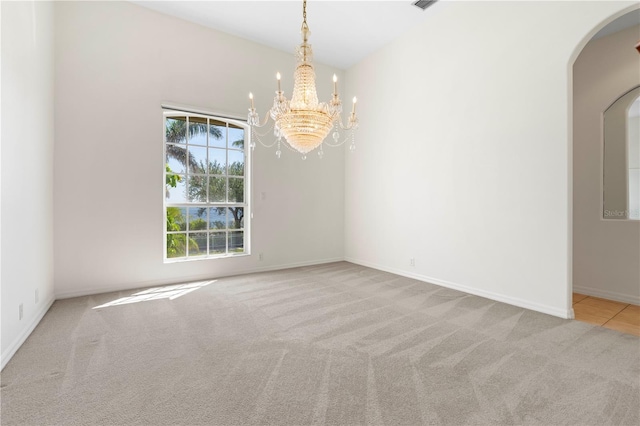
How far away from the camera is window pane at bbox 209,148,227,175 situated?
452 centimetres

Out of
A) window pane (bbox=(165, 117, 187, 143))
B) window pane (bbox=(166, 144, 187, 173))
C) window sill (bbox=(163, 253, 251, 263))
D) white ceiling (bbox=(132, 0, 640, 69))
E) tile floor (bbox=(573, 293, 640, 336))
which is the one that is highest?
white ceiling (bbox=(132, 0, 640, 69))

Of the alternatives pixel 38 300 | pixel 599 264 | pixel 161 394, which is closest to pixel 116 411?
pixel 161 394

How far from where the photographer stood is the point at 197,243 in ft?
14.6

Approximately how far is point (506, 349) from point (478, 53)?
11.0 feet

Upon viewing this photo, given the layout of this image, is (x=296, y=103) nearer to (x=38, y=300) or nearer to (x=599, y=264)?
(x=38, y=300)

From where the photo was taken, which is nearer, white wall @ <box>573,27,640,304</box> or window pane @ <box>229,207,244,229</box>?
white wall @ <box>573,27,640,304</box>

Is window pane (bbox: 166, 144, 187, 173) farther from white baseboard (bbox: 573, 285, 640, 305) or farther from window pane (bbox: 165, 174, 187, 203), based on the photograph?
white baseboard (bbox: 573, 285, 640, 305)

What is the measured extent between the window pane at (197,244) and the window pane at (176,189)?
1.77 feet

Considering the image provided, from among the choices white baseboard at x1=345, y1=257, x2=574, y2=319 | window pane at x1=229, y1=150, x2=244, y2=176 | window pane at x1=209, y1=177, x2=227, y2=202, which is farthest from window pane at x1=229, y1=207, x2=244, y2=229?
white baseboard at x1=345, y1=257, x2=574, y2=319

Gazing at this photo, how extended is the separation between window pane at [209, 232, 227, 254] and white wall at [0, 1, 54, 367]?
5.99ft

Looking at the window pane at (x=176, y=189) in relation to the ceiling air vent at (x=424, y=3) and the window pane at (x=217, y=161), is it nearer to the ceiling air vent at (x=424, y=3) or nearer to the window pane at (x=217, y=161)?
the window pane at (x=217, y=161)

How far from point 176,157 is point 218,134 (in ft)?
2.37

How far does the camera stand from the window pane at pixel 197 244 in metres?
4.39

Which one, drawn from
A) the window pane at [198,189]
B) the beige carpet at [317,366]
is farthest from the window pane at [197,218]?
the beige carpet at [317,366]
